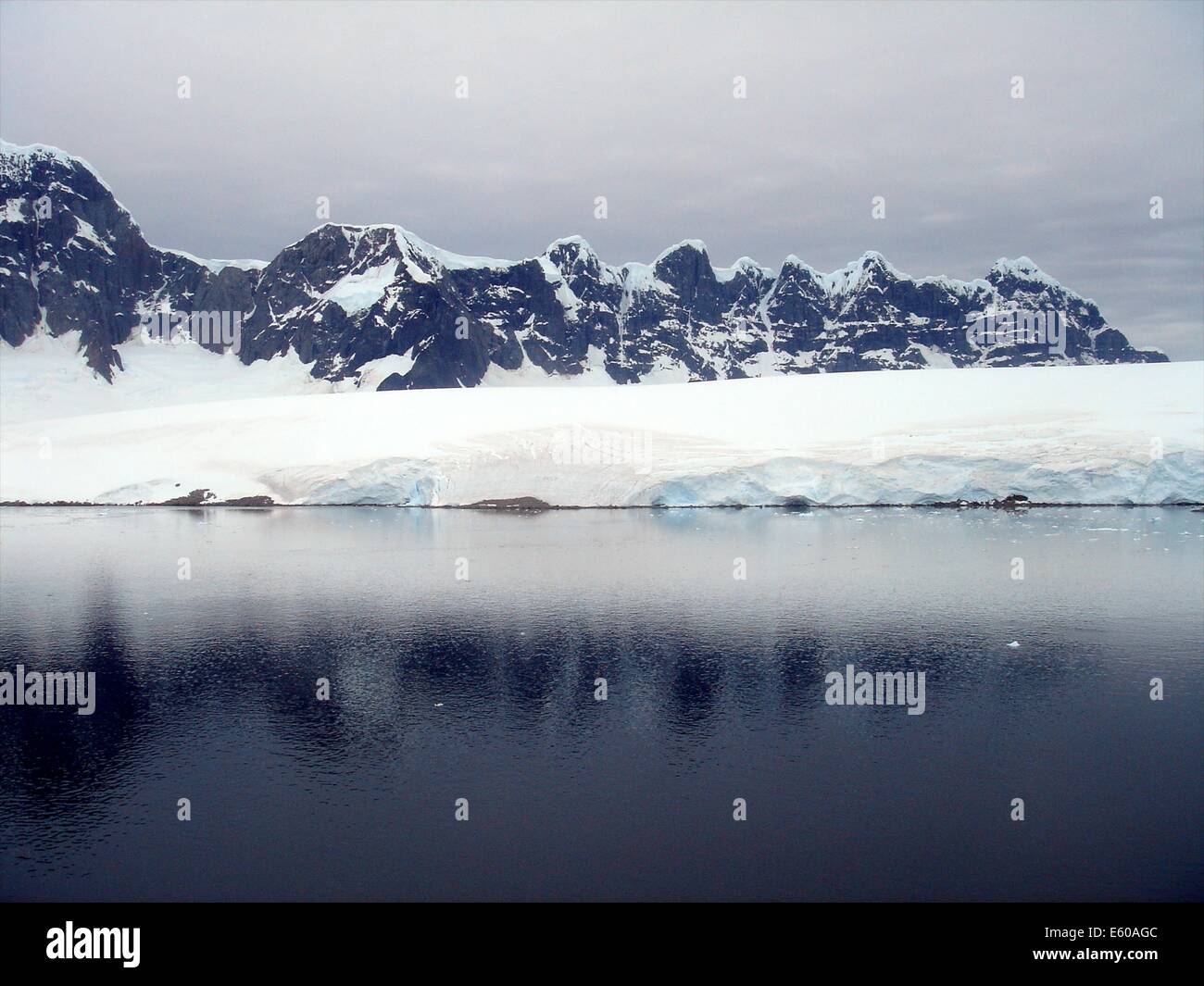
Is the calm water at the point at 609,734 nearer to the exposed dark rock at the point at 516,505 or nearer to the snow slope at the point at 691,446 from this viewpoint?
the snow slope at the point at 691,446

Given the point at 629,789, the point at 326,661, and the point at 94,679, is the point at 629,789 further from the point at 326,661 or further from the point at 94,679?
the point at 94,679

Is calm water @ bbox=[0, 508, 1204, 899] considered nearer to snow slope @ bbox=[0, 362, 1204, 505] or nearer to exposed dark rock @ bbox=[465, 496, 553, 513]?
snow slope @ bbox=[0, 362, 1204, 505]

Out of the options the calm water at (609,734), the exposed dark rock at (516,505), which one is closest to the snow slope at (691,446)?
the exposed dark rock at (516,505)

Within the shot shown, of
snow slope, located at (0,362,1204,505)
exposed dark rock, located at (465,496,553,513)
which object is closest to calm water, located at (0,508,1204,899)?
snow slope, located at (0,362,1204,505)

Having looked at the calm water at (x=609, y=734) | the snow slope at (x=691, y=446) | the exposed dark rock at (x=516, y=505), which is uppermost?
the snow slope at (x=691, y=446)

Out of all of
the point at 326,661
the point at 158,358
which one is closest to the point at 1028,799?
the point at 326,661
